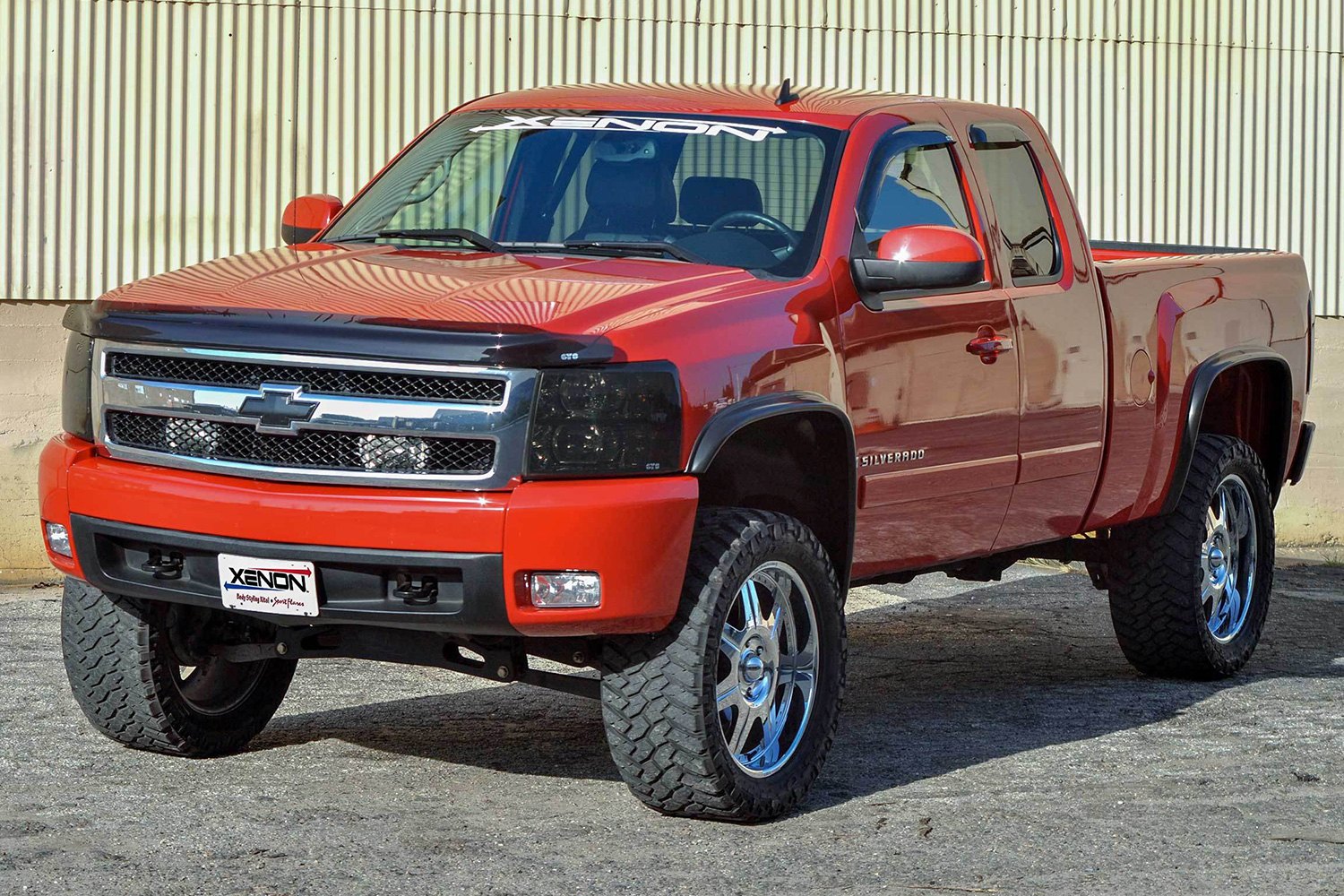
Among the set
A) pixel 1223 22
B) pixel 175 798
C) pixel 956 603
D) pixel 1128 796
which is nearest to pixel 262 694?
pixel 175 798

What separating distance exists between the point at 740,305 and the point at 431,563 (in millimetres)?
1096

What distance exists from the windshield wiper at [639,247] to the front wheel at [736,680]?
841 millimetres

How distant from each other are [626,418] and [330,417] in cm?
72

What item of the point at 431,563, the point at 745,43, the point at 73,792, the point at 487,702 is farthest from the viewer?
the point at 745,43

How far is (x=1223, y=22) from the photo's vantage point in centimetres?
1292

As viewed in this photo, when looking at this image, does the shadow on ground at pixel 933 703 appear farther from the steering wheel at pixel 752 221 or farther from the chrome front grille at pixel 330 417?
the steering wheel at pixel 752 221

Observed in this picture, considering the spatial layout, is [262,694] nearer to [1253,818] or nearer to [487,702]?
[487,702]

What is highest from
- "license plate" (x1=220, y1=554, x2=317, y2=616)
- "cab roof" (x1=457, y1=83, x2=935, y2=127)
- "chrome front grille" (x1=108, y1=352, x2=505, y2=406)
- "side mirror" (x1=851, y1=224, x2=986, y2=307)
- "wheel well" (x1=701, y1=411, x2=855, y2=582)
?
"cab roof" (x1=457, y1=83, x2=935, y2=127)

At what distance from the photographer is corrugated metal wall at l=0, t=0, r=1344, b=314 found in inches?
422

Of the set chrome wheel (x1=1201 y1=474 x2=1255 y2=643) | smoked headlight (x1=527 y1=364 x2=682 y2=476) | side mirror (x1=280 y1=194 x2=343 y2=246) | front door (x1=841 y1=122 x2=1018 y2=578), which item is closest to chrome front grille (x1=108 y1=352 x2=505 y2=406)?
smoked headlight (x1=527 y1=364 x2=682 y2=476)

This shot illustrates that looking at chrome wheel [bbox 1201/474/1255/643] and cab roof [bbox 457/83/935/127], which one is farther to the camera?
chrome wheel [bbox 1201/474/1255/643]

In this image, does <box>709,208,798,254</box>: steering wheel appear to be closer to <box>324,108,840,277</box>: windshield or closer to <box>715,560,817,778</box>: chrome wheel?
<box>324,108,840,277</box>: windshield

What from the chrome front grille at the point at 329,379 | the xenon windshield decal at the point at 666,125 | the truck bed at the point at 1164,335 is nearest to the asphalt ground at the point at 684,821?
the truck bed at the point at 1164,335

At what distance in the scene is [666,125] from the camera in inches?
259
